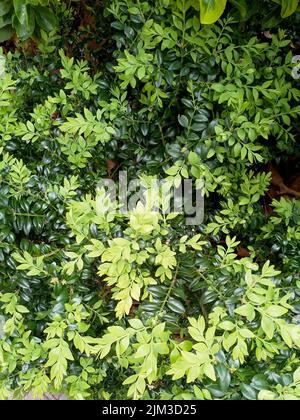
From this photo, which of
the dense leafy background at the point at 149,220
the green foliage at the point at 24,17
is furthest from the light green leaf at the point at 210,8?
the green foliage at the point at 24,17

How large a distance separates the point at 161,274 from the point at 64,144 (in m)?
0.55

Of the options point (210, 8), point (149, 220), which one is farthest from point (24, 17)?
point (149, 220)

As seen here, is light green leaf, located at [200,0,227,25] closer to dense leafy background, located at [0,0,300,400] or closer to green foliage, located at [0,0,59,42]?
dense leafy background, located at [0,0,300,400]

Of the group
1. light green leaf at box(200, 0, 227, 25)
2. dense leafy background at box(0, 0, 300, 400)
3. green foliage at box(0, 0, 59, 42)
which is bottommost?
dense leafy background at box(0, 0, 300, 400)

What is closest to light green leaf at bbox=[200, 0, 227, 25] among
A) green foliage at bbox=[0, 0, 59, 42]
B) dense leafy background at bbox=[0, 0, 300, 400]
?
dense leafy background at bbox=[0, 0, 300, 400]

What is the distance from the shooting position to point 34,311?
1192 millimetres

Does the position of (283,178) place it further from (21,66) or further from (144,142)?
(21,66)

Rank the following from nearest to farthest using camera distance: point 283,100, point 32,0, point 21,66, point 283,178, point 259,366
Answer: point 259,366
point 32,0
point 283,100
point 21,66
point 283,178

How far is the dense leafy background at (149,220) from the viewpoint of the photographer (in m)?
0.92

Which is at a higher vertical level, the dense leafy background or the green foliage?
the green foliage

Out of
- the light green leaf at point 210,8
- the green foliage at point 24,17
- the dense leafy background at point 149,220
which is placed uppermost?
the green foliage at point 24,17

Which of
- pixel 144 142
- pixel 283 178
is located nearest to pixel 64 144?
pixel 144 142

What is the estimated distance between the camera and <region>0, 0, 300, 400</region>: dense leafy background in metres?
0.92

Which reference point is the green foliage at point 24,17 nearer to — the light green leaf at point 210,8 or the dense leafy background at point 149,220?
the dense leafy background at point 149,220
